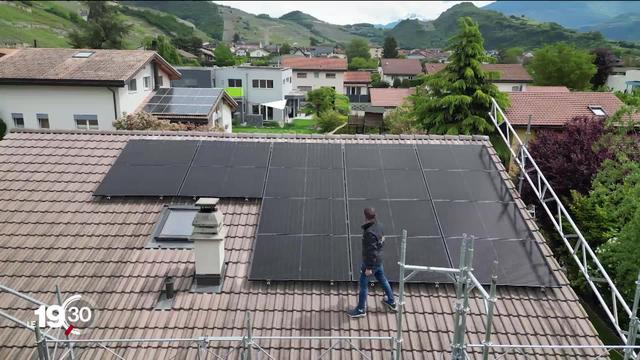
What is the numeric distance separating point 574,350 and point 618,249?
6.03m

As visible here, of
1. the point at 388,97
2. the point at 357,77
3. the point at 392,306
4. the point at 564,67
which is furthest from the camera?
the point at 357,77

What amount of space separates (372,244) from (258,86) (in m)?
52.7

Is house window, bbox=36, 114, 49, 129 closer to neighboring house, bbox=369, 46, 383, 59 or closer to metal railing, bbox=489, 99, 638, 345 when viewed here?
metal railing, bbox=489, 99, 638, 345

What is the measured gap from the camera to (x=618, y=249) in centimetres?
1097

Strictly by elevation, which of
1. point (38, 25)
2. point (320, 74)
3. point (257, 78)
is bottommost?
point (320, 74)

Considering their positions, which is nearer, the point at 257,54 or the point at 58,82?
the point at 58,82

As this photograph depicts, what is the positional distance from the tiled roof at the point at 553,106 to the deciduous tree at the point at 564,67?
3285 cm

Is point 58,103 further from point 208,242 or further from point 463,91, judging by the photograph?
point 208,242

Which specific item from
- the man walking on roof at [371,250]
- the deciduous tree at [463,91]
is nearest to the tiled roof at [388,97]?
the deciduous tree at [463,91]

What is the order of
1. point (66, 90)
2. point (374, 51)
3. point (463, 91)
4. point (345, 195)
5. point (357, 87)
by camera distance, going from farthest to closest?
point (374, 51) < point (357, 87) < point (66, 90) < point (463, 91) < point (345, 195)

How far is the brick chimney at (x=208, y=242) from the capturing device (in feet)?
22.6

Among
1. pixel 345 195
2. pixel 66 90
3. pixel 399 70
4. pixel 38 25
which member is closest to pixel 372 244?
pixel 345 195

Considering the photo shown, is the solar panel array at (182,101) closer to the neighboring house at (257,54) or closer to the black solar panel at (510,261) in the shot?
the black solar panel at (510,261)

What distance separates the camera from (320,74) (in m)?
81.4
